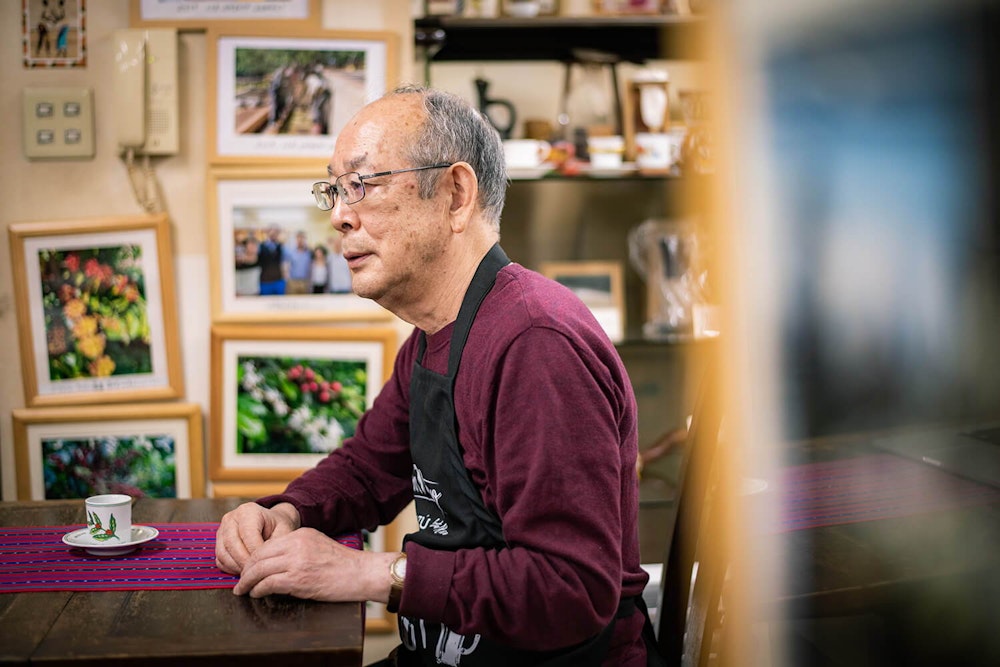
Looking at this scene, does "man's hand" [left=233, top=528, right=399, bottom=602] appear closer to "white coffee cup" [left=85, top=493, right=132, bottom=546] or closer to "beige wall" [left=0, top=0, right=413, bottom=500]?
"white coffee cup" [left=85, top=493, right=132, bottom=546]

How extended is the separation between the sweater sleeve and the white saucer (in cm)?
42

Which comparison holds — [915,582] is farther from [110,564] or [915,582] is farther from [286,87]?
[286,87]

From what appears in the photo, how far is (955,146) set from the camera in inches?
14.3

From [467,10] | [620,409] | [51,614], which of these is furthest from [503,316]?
[467,10]

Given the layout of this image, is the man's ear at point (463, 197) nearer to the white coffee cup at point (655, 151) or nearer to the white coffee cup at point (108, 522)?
the white coffee cup at point (108, 522)

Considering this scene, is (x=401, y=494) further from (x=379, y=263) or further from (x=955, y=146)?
(x=955, y=146)

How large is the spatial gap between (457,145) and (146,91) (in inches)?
49.1

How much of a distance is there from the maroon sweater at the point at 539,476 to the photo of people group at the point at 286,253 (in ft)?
3.85

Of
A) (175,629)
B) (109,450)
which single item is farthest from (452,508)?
(109,450)

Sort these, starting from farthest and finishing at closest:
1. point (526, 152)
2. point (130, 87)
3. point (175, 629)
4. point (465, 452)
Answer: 1. point (526, 152)
2. point (130, 87)
3. point (465, 452)
4. point (175, 629)

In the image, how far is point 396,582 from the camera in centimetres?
104

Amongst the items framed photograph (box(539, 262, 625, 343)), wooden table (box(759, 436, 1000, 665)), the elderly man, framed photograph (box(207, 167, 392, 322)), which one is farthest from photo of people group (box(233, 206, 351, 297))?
wooden table (box(759, 436, 1000, 665))

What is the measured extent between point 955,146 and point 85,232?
2.17 meters

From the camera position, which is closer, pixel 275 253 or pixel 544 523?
pixel 544 523
